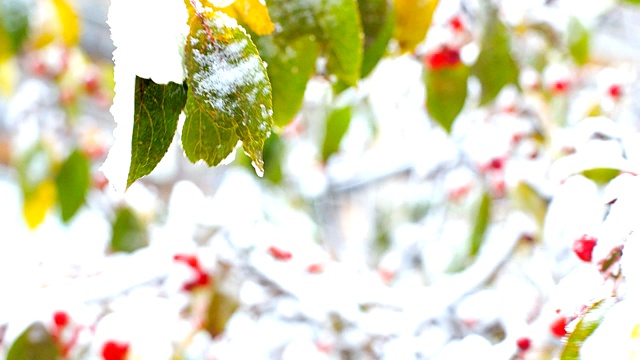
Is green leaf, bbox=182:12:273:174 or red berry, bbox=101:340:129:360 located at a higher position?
green leaf, bbox=182:12:273:174

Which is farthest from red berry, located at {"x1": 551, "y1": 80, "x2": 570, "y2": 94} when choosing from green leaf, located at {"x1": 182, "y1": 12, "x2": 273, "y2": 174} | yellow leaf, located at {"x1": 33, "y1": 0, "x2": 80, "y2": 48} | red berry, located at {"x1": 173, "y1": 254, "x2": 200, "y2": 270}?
green leaf, located at {"x1": 182, "y1": 12, "x2": 273, "y2": 174}

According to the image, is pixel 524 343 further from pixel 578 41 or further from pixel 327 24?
pixel 578 41

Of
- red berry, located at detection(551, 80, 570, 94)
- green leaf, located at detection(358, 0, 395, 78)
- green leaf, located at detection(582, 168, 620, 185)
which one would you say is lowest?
green leaf, located at detection(582, 168, 620, 185)

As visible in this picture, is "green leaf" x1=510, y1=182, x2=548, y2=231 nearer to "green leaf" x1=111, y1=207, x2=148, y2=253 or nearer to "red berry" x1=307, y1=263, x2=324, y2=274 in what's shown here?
"red berry" x1=307, y1=263, x2=324, y2=274

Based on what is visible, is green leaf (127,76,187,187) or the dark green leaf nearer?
green leaf (127,76,187,187)

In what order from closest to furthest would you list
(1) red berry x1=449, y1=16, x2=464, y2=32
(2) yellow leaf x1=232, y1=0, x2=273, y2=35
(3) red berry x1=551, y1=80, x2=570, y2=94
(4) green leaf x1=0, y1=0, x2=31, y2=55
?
(2) yellow leaf x1=232, y1=0, x2=273, y2=35 → (4) green leaf x1=0, y1=0, x2=31, y2=55 → (1) red berry x1=449, y1=16, x2=464, y2=32 → (3) red berry x1=551, y1=80, x2=570, y2=94

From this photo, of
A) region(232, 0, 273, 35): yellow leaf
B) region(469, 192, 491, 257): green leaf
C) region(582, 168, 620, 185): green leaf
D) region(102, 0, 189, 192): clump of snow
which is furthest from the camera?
region(469, 192, 491, 257): green leaf

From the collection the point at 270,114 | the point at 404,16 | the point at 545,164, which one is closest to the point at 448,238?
the point at 545,164
